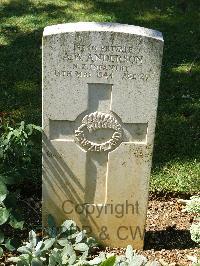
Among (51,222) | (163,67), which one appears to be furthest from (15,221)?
(163,67)

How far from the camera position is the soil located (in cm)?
399

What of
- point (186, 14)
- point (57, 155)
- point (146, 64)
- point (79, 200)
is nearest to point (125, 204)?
point (79, 200)

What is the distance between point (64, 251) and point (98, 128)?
87 centimetres

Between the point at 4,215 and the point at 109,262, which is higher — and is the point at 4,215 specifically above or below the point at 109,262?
above

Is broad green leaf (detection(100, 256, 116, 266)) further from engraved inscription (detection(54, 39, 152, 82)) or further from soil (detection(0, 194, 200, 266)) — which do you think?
engraved inscription (detection(54, 39, 152, 82))

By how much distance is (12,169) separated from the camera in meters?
3.85

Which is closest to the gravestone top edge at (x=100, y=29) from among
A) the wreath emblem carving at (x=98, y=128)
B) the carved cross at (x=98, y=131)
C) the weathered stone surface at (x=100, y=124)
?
the weathered stone surface at (x=100, y=124)

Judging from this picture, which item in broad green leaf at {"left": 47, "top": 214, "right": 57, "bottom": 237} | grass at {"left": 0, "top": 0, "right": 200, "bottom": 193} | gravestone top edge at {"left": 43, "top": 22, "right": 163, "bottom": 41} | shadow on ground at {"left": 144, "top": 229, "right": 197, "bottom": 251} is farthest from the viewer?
grass at {"left": 0, "top": 0, "right": 200, "bottom": 193}

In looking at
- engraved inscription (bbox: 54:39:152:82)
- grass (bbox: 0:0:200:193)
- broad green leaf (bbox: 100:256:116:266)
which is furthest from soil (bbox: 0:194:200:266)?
engraved inscription (bbox: 54:39:152:82)

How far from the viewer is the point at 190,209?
3148mm

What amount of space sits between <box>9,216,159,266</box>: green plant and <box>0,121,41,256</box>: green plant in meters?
0.15

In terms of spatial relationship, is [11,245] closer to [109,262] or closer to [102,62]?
[109,262]

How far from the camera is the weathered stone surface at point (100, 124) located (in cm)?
337

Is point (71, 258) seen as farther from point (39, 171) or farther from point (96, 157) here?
point (39, 171)
